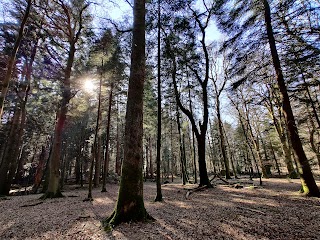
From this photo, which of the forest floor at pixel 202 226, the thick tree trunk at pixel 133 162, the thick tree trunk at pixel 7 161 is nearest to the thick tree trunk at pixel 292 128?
the forest floor at pixel 202 226

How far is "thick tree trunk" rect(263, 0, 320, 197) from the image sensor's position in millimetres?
6113

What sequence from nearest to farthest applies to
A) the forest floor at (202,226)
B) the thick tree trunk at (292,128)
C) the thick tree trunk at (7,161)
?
1. the forest floor at (202,226)
2. the thick tree trunk at (292,128)
3. the thick tree trunk at (7,161)

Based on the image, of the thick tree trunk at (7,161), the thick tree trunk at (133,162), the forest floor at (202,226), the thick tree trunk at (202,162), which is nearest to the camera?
the forest floor at (202,226)

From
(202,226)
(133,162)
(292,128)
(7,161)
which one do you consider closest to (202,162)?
(292,128)

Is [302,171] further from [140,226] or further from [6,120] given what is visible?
[6,120]

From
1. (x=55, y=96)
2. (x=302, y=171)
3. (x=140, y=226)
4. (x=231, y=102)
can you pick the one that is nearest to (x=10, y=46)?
(x=55, y=96)

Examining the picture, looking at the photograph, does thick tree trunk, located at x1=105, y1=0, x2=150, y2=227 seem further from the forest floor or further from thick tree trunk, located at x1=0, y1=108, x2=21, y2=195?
thick tree trunk, located at x1=0, y1=108, x2=21, y2=195

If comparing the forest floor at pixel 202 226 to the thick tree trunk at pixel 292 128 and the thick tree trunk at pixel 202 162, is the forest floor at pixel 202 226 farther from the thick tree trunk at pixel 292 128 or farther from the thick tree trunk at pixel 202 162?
the thick tree trunk at pixel 202 162

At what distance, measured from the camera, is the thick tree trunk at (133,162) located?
4.06 m

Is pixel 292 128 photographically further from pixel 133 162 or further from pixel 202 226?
pixel 133 162

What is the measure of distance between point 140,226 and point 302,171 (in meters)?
6.14

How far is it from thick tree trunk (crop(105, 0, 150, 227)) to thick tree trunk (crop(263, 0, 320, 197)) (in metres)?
5.53

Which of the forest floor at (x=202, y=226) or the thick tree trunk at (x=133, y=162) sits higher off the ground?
the thick tree trunk at (x=133, y=162)

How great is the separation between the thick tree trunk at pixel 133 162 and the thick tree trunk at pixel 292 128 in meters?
5.53
